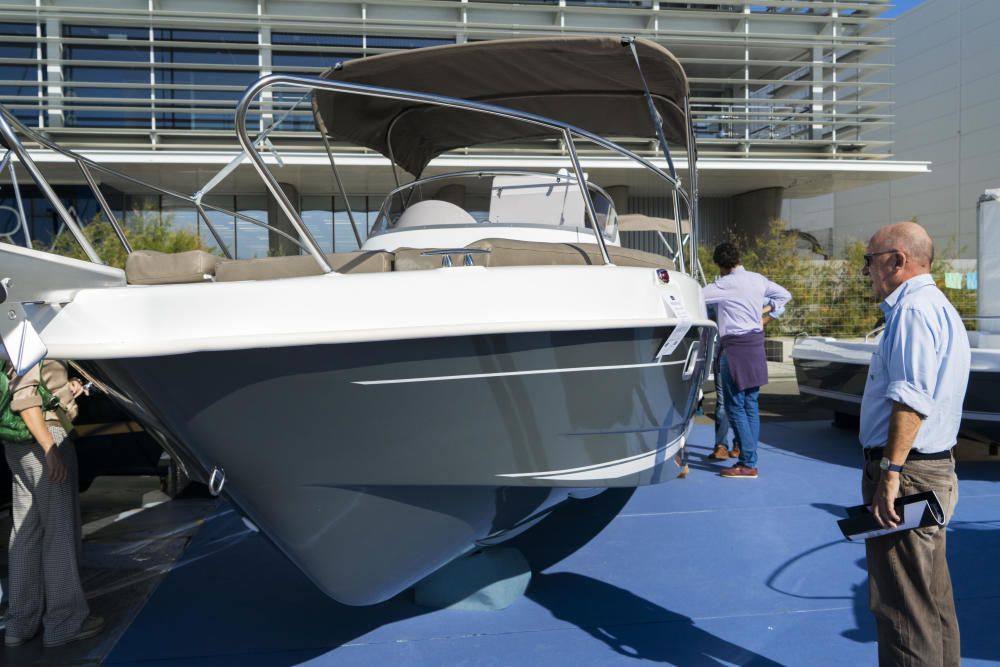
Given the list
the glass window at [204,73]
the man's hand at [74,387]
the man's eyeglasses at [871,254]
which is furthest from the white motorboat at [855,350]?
the glass window at [204,73]

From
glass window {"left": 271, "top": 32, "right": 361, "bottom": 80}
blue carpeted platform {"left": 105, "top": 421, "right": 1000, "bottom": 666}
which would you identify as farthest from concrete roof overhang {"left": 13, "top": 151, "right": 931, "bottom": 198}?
blue carpeted platform {"left": 105, "top": 421, "right": 1000, "bottom": 666}

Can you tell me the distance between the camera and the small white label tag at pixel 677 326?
2.81 meters

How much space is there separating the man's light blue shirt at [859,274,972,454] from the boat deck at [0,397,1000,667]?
1143 millimetres

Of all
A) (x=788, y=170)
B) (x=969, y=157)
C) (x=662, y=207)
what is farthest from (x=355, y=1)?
(x=969, y=157)

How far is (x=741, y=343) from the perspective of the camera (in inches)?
210

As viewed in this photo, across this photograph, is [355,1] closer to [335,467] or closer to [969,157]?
[335,467]

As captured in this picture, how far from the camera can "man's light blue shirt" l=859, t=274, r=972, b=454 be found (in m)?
2.18

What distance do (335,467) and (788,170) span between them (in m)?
16.7

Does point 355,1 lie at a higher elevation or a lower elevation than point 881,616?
higher

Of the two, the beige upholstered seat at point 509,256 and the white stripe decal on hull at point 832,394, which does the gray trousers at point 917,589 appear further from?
the white stripe decal on hull at point 832,394

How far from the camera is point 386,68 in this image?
4277 mm

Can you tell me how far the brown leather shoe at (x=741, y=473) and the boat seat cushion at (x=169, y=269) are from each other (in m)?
4.24

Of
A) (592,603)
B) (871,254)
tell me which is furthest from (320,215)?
(871,254)

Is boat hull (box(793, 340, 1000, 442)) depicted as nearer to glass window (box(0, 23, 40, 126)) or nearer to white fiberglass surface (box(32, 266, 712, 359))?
white fiberglass surface (box(32, 266, 712, 359))
